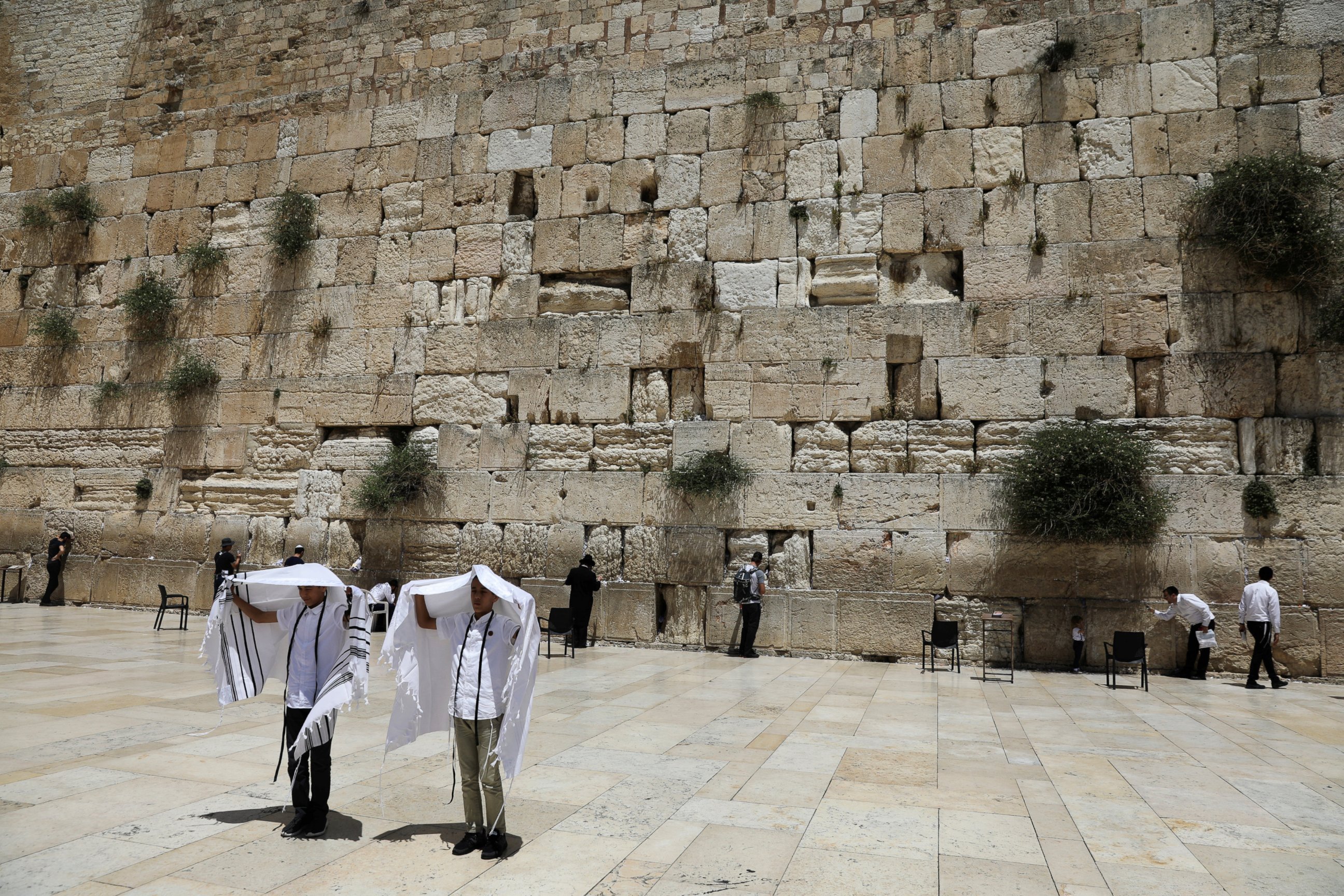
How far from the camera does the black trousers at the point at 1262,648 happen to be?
8016 mm

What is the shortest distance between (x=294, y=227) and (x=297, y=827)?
10.2 m

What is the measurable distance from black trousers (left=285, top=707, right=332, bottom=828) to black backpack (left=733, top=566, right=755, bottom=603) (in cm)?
603

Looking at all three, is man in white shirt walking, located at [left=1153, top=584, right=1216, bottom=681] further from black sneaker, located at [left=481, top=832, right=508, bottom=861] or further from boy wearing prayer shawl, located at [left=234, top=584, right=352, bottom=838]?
boy wearing prayer shawl, located at [left=234, top=584, right=352, bottom=838]

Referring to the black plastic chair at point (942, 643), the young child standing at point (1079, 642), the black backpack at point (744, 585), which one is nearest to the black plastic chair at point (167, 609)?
the black backpack at point (744, 585)

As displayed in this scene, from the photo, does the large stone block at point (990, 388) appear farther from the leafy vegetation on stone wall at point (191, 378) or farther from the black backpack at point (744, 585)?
the leafy vegetation on stone wall at point (191, 378)

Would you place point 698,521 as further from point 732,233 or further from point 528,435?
point 732,233

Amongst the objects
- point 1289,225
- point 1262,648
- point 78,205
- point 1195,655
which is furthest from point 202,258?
point 1262,648

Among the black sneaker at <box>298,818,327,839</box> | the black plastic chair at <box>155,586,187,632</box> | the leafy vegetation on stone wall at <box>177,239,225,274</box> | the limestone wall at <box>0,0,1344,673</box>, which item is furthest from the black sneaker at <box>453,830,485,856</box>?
the leafy vegetation on stone wall at <box>177,239,225,274</box>

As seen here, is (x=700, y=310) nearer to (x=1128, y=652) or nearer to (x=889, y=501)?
(x=889, y=501)

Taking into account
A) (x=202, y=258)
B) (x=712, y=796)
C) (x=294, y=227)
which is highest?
(x=294, y=227)

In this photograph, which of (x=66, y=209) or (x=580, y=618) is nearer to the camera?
(x=580, y=618)

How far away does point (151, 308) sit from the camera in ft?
41.2

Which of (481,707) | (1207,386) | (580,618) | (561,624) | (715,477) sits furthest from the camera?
(715,477)

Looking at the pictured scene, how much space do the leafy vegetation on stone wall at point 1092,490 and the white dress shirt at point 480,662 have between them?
6.77 m
